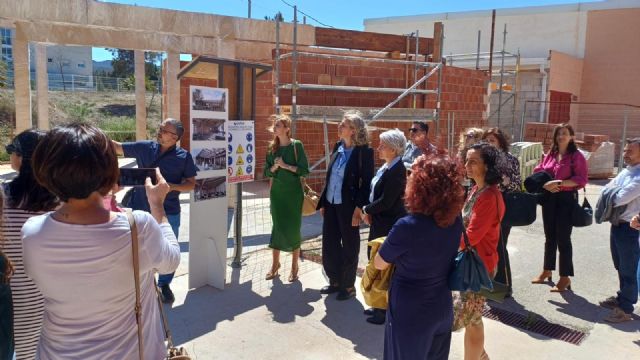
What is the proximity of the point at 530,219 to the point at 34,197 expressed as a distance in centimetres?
382

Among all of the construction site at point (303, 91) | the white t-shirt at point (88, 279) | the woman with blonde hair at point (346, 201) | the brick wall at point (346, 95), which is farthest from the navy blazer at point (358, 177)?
the brick wall at point (346, 95)

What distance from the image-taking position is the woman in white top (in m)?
1.61

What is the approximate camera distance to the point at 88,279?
1682mm

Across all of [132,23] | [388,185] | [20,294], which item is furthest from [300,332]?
[132,23]

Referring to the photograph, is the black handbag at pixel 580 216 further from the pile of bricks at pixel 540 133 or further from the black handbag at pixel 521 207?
the pile of bricks at pixel 540 133

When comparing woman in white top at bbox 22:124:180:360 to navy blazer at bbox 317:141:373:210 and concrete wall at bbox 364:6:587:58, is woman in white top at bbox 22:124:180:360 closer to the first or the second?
navy blazer at bbox 317:141:373:210

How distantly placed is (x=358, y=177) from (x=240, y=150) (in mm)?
1310

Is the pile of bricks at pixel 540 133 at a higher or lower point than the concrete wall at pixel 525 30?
lower

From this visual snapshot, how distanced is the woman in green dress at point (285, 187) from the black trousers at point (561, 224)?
2519 millimetres

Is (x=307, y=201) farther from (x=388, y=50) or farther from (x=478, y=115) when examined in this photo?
(x=478, y=115)

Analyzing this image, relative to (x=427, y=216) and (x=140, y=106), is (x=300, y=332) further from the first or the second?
(x=140, y=106)

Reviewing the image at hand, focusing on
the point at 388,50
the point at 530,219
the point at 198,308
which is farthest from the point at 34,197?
the point at 388,50

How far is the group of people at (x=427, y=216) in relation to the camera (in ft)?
8.20

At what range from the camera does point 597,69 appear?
2022 centimetres
